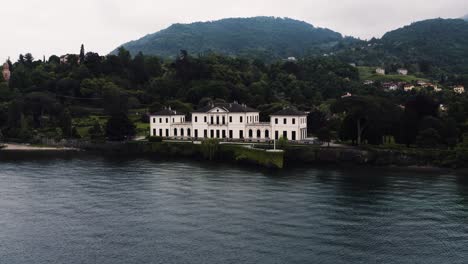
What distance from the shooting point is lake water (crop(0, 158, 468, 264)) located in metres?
30.9

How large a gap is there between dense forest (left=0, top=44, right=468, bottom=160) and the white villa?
4.16m

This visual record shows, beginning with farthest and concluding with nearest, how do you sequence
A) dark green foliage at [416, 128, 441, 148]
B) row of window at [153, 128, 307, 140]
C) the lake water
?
row of window at [153, 128, 307, 140], dark green foliage at [416, 128, 441, 148], the lake water

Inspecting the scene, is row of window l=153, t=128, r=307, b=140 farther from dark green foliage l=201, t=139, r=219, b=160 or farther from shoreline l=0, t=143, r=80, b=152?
shoreline l=0, t=143, r=80, b=152

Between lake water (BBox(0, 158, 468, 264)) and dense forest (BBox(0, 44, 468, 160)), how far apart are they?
586 inches

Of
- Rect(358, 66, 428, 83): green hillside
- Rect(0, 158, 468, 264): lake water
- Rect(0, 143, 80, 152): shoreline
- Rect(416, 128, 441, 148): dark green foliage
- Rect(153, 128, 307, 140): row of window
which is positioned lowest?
Rect(0, 158, 468, 264): lake water

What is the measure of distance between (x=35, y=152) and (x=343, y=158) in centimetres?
5121

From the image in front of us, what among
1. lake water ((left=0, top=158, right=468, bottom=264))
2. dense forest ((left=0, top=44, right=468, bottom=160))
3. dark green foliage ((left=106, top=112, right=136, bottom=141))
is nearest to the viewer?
lake water ((left=0, top=158, right=468, bottom=264))

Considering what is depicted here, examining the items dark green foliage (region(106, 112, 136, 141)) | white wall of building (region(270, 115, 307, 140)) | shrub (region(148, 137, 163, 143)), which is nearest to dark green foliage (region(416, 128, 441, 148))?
white wall of building (region(270, 115, 307, 140))

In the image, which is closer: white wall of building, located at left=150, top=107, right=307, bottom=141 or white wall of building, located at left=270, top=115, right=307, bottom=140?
white wall of building, located at left=270, top=115, right=307, bottom=140

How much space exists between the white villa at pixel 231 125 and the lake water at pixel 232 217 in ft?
64.7

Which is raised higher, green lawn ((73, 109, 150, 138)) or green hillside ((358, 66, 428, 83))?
green hillside ((358, 66, 428, 83))

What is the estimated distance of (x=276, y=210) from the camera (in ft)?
135

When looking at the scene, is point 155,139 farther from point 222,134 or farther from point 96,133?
point 96,133

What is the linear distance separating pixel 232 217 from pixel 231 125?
4539 centimetres
